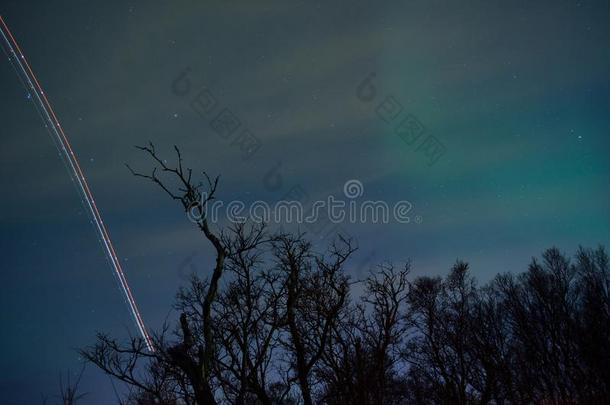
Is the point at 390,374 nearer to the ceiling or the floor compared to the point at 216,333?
nearer to the floor

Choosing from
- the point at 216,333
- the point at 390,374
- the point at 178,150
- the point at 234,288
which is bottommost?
the point at 390,374

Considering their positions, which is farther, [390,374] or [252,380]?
[390,374]

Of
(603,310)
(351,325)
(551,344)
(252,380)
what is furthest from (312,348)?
(603,310)

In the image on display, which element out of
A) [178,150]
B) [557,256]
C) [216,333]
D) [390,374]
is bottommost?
[390,374]

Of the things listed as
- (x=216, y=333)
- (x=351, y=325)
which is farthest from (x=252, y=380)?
(x=351, y=325)

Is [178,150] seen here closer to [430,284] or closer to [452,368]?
[452,368]

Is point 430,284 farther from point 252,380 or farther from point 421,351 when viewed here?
point 252,380

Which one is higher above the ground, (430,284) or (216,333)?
(430,284)

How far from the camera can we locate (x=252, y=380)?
11320 millimetres

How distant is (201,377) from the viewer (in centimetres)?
773

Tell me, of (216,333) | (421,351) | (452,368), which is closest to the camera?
(216,333)

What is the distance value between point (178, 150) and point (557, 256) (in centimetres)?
3554

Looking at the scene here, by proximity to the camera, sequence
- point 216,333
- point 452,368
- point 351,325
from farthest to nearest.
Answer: point 452,368, point 351,325, point 216,333

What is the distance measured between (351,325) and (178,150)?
34.0ft
